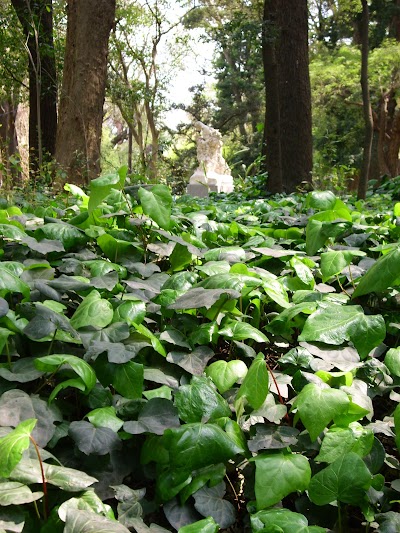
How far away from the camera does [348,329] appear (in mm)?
1667

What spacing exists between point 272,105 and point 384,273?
7.58 metres

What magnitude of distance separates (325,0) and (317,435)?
26891 mm

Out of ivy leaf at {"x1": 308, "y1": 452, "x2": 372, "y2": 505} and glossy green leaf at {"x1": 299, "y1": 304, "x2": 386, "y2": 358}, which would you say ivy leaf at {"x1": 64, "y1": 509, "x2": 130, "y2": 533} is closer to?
ivy leaf at {"x1": 308, "y1": 452, "x2": 372, "y2": 505}

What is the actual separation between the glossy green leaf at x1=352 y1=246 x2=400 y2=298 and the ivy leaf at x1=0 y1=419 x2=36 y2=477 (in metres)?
1.17

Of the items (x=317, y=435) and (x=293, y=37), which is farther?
(x=293, y=37)

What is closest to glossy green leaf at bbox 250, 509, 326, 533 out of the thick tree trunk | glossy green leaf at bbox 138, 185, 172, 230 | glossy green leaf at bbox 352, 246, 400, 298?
glossy green leaf at bbox 352, 246, 400, 298

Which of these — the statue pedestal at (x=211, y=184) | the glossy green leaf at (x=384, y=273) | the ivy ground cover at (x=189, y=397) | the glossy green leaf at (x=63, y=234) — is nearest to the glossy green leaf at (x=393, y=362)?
the ivy ground cover at (x=189, y=397)

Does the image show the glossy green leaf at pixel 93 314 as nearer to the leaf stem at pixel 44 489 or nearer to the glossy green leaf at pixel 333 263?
the leaf stem at pixel 44 489

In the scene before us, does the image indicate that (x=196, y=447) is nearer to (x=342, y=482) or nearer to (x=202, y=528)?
(x=202, y=528)

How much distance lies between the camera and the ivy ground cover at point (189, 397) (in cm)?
125

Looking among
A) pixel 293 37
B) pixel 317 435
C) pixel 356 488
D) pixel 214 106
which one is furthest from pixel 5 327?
pixel 214 106

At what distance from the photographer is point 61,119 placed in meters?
7.68

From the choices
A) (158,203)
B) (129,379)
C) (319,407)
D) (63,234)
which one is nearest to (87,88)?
(63,234)

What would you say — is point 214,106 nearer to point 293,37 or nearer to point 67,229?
point 293,37
